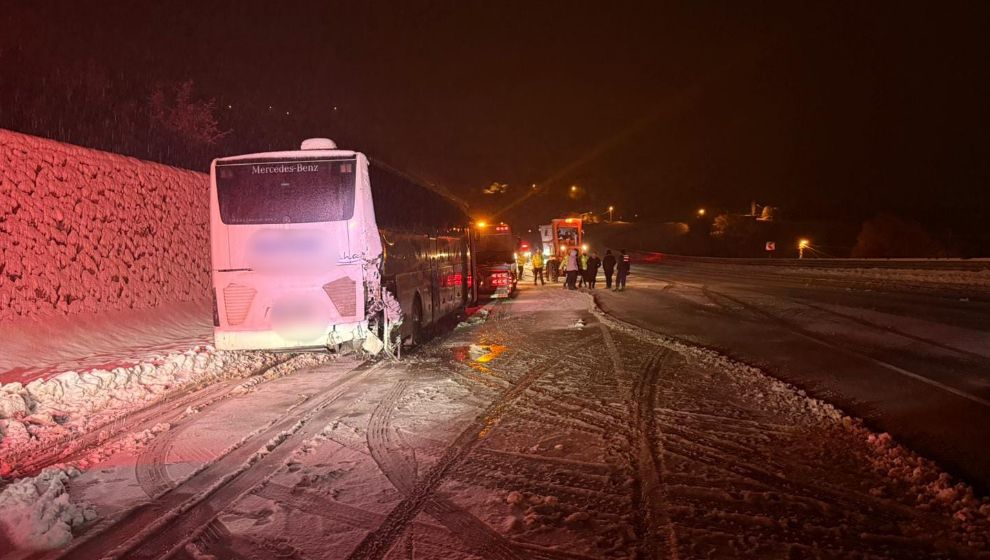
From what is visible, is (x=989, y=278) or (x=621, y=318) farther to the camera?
(x=989, y=278)

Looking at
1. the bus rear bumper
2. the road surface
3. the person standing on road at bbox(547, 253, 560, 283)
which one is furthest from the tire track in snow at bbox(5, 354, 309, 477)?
the person standing on road at bbox(547, 253, 560, 283)

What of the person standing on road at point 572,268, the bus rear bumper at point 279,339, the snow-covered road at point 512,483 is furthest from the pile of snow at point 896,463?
the person standing on road at point 572,268

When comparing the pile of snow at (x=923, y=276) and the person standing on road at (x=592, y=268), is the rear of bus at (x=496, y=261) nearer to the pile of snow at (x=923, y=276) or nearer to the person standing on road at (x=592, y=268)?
the person standing on road at (x=592, y=268)

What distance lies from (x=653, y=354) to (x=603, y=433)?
522cm

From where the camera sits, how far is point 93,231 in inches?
487

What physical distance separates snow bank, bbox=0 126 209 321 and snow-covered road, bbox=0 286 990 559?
16.5ft

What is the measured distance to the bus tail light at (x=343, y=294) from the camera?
9828mm

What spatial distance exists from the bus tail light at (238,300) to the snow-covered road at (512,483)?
140 cm

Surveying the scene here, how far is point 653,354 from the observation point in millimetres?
11531

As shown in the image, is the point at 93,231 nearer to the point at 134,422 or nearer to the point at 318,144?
the point at 318,144

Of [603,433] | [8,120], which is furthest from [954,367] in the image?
[8,120]

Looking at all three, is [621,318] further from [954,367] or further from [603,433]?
[603,433]

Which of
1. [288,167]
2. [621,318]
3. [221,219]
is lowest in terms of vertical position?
[621,318]

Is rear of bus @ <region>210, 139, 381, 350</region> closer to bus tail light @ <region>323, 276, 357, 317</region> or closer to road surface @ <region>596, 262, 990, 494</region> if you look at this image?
bus tail light @ <region>323, 276, 357, 317</region>
